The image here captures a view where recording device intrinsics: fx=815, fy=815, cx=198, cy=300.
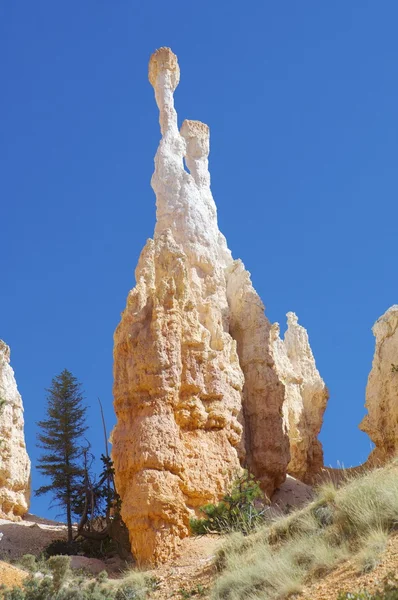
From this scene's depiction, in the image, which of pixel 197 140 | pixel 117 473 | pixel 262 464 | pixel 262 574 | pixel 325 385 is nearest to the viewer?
pixel 262 574

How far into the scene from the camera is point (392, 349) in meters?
31.8

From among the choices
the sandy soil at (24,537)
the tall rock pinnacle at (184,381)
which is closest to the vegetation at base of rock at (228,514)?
the tall rock pinnacle at (184,381)

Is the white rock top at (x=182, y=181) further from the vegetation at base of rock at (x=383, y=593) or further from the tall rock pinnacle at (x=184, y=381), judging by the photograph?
the vegetation at base of rock at (x=383, y=593)

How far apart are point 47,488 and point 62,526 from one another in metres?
1.85

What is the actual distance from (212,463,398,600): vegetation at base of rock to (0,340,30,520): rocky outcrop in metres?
16.7

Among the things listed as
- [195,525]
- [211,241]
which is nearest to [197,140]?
[211,241]

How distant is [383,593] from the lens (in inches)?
386

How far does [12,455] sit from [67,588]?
52.1 feet

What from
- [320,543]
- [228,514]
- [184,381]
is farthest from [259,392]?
[320,543]

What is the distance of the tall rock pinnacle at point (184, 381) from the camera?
822 inches

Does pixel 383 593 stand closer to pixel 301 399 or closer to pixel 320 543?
pixel 320 543

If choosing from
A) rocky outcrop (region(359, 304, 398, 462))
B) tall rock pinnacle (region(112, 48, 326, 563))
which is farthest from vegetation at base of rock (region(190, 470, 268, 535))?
rocky outcrop (region(359, 304, 398, 462))

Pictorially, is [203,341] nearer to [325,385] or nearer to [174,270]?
[174,270]

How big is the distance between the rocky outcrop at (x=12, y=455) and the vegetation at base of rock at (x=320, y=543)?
54.6ft
